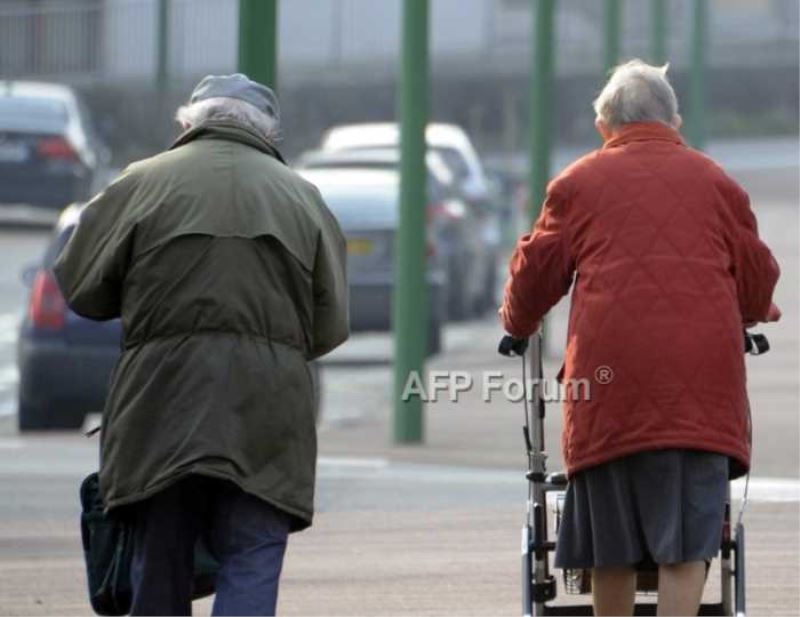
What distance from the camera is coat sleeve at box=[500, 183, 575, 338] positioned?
6547 millimetres

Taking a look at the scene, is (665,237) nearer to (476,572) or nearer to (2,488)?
(476,572)

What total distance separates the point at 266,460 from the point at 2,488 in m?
6.47

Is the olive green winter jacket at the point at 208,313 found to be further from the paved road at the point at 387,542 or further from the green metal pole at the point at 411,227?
the green metal pole at the point at 411,227

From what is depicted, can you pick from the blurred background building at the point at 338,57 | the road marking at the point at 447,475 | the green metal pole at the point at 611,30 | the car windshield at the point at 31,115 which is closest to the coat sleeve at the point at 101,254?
the road marking at the point at 447,475

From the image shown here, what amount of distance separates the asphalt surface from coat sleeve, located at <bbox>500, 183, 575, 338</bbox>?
2037 mm

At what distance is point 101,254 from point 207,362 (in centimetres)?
40

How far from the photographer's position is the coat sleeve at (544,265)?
655 cm

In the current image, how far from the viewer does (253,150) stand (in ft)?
20.7

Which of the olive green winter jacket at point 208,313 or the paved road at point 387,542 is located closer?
the olive green winter jacket at point 208,313

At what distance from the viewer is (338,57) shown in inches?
1730

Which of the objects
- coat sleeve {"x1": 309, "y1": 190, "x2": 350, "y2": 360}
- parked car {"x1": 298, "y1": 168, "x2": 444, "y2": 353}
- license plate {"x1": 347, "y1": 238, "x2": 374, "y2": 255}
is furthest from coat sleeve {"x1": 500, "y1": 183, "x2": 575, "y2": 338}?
license plate {"x1": 347, "y1": 238, "x2": 374, "y2": 255}

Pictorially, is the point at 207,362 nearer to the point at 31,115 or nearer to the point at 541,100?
the point at 541,100

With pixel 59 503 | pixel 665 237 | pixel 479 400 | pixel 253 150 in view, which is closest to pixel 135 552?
pixel 253 150

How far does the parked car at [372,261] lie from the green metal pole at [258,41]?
9.46m
